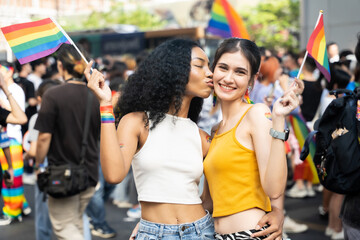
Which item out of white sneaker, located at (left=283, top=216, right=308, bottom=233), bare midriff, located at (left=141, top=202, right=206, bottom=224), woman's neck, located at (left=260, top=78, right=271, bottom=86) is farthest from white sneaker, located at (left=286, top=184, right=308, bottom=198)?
bare midriff, located at (left=141, top=202, right=206, bottom=224)

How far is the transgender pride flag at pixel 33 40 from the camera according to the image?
268 centimetres

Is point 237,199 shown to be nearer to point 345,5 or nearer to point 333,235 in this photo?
point 333,235

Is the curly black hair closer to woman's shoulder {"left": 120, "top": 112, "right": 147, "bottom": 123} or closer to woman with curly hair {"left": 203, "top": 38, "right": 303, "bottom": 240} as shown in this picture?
woman's shoulder {"left": 120, "top": 112, "right": 147, "bottom": 123}

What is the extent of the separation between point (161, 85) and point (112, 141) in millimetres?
490

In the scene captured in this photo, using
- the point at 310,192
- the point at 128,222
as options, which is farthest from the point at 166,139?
the point at 310,192

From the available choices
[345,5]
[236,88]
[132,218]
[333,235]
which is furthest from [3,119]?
[345,5]

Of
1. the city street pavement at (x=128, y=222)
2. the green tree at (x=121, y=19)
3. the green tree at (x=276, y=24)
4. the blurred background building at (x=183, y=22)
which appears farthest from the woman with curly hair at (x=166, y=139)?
the green tree at (x=121, y=19)

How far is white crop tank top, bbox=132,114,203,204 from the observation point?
8.26 ft

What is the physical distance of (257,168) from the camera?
2.46 m

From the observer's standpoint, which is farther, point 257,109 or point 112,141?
point 257,109

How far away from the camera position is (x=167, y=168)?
2529 millimetres

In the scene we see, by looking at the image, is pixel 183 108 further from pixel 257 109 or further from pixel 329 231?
pixel 329 231

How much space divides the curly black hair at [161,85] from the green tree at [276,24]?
35502 millimetres

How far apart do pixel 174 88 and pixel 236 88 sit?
335 millimetres
